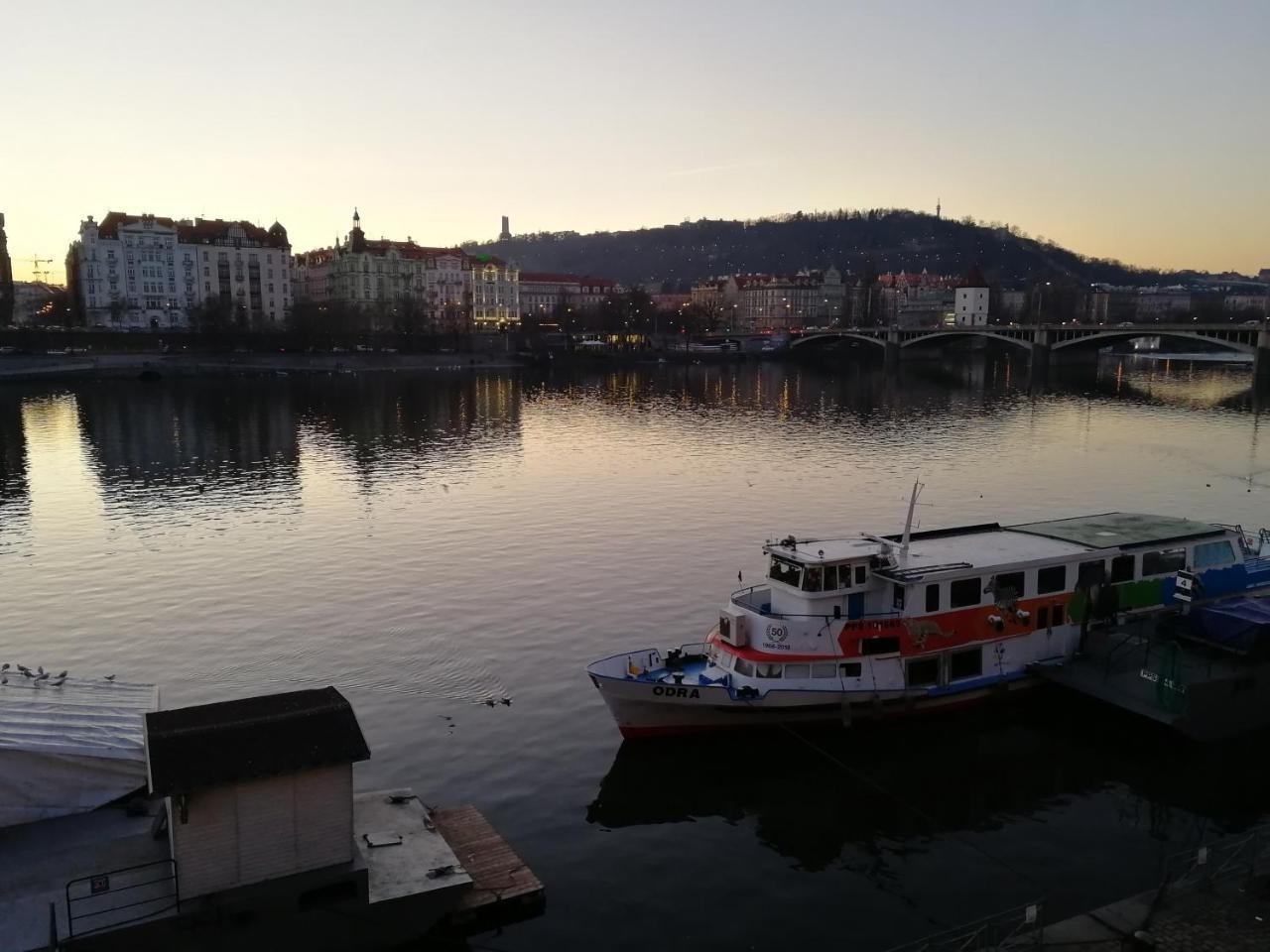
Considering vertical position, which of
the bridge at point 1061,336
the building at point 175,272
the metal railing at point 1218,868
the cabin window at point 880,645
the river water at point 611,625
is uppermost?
the building at point 175,272

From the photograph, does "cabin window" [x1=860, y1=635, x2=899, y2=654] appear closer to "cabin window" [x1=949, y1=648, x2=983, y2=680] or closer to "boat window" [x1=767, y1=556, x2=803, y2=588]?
"cabin window" [x1=949, y1=648, x2=983, y2=680]

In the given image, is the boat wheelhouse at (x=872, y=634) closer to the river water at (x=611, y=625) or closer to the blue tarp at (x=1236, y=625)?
the river water at (x=611, y=625)

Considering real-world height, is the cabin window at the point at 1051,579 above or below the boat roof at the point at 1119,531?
below

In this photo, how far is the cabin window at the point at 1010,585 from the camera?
24141 mm

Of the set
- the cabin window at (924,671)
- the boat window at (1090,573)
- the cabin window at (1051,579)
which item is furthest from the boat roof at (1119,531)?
the cabin window at (924,671)

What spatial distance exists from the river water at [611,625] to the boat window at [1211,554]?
6220 mm

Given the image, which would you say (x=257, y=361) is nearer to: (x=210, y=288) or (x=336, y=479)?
(x=210, y=288)

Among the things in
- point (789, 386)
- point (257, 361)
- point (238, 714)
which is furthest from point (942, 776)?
point (257, 361)

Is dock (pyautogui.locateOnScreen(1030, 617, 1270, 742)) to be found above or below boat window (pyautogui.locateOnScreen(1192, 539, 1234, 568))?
below

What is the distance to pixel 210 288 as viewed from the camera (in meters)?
170

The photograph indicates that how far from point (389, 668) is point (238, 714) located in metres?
13.2

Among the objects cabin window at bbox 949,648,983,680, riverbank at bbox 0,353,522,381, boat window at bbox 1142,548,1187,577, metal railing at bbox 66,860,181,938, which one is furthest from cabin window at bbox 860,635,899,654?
riverbank at bbox 0,353,522,381

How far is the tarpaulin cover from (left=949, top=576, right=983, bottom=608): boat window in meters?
17.7

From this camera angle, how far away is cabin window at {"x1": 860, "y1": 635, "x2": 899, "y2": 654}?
22.9 m
